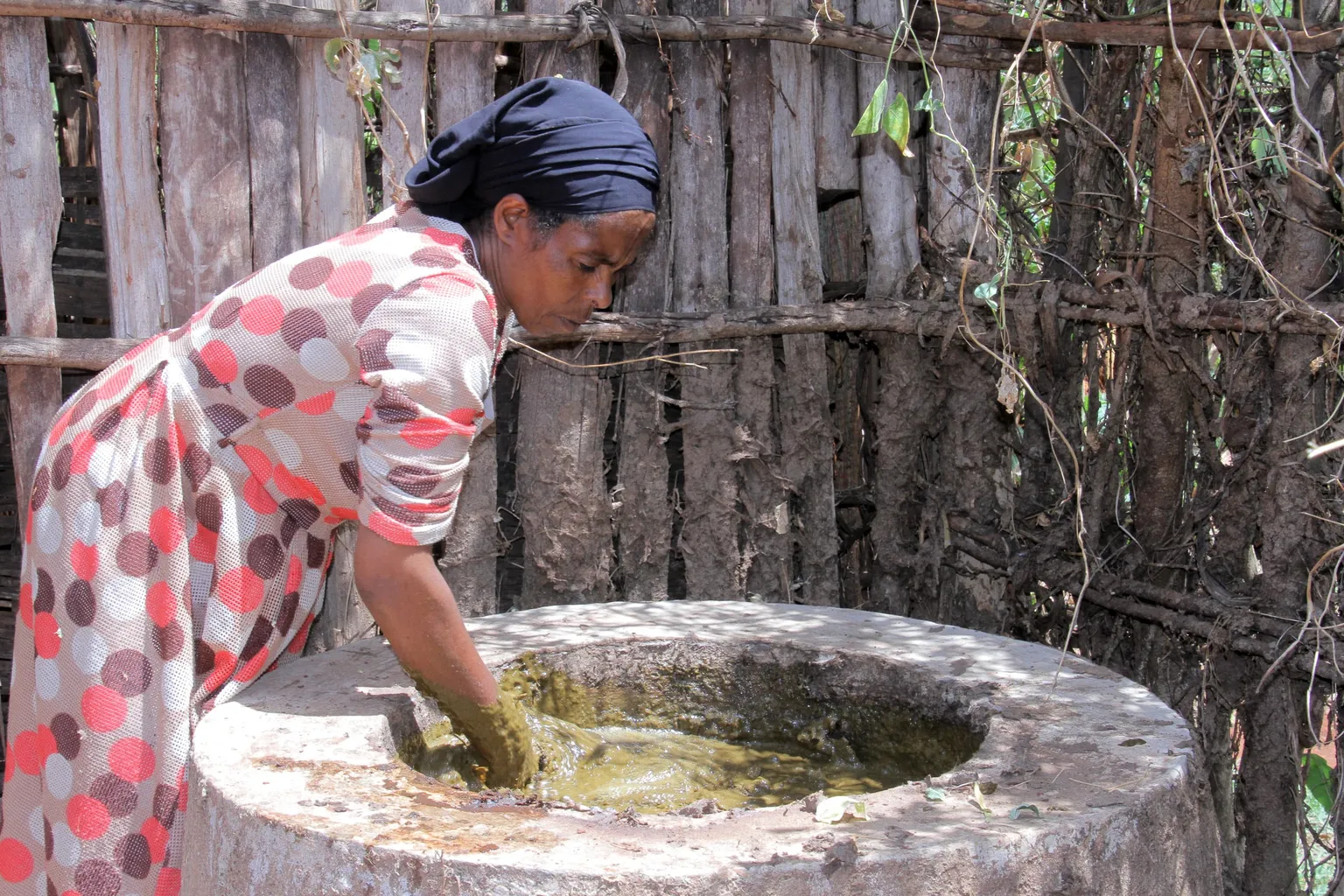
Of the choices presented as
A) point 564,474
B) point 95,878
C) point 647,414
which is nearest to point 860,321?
point 647,414

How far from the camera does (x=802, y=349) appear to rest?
3461 millimetres

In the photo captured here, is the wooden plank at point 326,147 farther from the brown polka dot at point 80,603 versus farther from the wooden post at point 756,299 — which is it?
the brown polka dot at point 80,603

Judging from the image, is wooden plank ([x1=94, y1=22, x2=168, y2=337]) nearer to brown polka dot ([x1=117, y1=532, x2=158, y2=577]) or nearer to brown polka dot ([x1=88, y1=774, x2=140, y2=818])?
brown polka dot ([x1=117, y1=532, x2=158, y2=577])

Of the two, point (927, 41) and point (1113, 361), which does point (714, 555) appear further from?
point (927, 41)

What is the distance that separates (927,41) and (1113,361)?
0.98m

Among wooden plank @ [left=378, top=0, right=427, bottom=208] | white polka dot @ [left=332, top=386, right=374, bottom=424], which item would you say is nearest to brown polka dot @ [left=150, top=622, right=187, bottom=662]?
white polka dot @ [left=332, top=386, right=374, bottom=424]

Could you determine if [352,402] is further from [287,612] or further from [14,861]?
[14,861]

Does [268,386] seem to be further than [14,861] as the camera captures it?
No

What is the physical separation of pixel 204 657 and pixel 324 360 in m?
0.56

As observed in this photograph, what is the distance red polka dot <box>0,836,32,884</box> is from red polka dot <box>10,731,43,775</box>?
14cm

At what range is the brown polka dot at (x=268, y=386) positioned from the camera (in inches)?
76.4

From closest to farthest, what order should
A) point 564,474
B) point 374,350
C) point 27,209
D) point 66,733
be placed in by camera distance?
point 374,350, point 66,733, point 27,209, point 564,474

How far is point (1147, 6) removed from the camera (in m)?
3.11

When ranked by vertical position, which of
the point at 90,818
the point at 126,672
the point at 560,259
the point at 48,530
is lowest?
the point at 90,818
